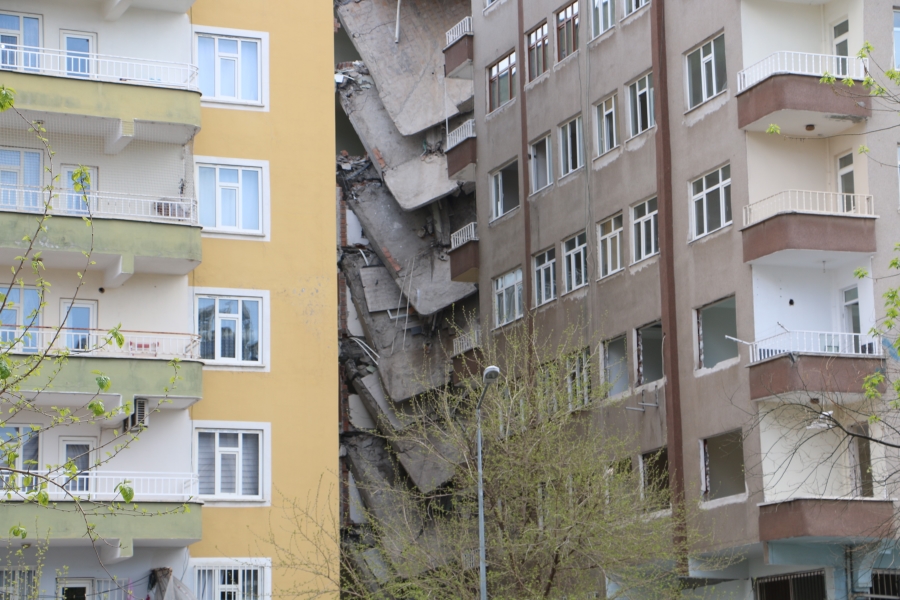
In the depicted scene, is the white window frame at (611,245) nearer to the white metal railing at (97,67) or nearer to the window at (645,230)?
the window at (645,230)

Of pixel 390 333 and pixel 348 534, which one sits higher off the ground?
pixel 390 333

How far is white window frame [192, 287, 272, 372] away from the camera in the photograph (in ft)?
102

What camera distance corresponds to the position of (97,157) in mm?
31297

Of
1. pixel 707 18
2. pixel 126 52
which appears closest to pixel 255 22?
pixel 126 52

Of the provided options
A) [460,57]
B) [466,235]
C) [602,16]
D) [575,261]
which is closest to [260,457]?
[575,261]

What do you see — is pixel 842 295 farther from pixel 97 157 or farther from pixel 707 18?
pixel 97 157

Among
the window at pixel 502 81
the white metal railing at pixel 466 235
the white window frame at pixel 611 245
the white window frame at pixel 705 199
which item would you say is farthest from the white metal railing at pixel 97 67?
the white metal railing at pixel 466 235

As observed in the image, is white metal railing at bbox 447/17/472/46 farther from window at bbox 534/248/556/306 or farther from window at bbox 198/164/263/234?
window at bbox 198/164/263/234

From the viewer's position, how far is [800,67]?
108 feet

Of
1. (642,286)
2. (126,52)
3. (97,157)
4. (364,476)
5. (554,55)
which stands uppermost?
(554,55)

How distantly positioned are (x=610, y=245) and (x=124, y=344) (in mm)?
13638

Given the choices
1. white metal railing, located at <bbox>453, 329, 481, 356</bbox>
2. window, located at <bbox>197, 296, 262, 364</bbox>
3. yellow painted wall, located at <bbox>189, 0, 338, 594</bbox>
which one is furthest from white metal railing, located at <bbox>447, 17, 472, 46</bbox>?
window, located at <bbox>197, 296, 262, 364</bbox>

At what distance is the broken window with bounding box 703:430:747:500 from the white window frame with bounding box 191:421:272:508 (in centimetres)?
1003

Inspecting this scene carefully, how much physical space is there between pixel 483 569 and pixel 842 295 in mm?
12566
